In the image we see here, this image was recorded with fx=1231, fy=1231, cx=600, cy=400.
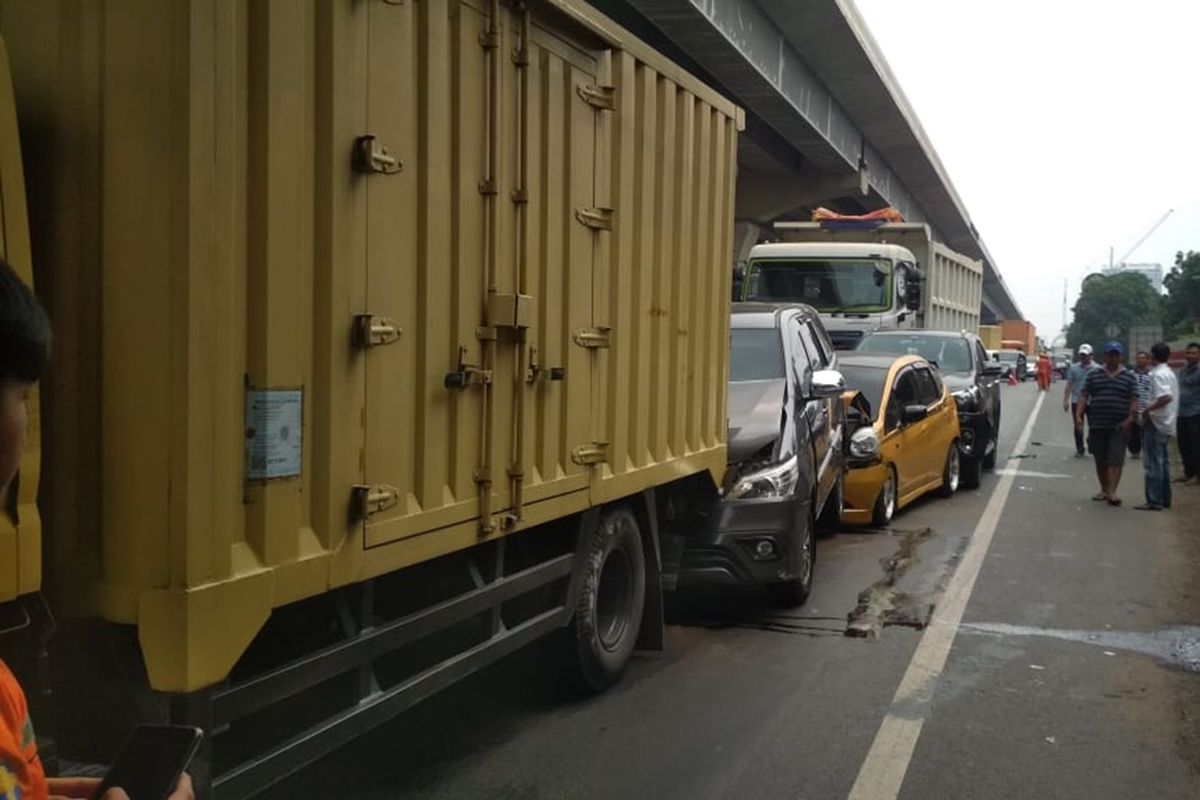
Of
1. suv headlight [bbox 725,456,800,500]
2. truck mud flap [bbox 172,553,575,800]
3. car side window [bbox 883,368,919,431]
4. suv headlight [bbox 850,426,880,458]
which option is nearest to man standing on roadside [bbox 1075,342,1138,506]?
car side window [bbox 883,368,919,431]

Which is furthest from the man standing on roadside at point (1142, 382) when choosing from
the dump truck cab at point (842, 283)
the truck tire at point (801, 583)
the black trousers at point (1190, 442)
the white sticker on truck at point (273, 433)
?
the white sticker on truck at point (273, 433)

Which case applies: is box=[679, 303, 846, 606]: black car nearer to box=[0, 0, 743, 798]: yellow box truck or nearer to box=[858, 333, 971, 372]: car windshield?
box=[0, 0, 743, 798]: yellow box truck

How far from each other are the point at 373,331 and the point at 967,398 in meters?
13.2

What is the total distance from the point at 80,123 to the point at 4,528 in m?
1.02

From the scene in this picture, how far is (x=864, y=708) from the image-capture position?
19.5 ft

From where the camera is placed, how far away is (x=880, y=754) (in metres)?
5.27

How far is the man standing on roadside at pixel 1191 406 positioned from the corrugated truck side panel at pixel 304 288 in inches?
463

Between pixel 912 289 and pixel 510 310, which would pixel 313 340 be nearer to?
pixel 510 310

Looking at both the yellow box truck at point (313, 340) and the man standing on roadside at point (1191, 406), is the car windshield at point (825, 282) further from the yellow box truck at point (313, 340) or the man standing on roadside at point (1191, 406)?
the yellow box truck at point (313, 340)

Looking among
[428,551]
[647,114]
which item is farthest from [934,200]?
[428,551]

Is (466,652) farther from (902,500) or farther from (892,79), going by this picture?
(892,79)

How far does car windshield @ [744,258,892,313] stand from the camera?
744 inches

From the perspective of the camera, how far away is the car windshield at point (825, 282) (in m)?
18.9

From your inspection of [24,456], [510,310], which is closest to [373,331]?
[510,310]
